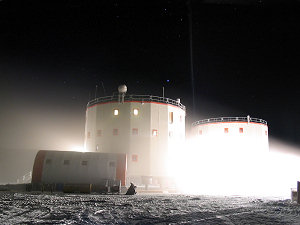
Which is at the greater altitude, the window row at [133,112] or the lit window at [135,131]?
the window row at [133,112]

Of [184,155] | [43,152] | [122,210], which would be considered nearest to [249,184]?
[184,155]

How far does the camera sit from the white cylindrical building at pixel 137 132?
108 feet

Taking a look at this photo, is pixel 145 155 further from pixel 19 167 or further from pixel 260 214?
pixel 19 167

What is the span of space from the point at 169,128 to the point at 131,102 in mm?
5285

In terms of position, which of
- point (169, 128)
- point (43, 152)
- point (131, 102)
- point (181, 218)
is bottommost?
point (181, 218)

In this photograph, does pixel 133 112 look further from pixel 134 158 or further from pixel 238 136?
pixel 238 136

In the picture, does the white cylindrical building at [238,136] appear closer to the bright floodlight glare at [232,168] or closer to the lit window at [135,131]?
the bright floodlight glare at [232,168]

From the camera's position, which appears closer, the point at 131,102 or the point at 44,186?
the point at 44,186

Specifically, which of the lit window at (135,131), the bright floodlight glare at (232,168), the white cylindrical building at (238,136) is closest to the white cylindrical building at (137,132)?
the lit window at (135,131)

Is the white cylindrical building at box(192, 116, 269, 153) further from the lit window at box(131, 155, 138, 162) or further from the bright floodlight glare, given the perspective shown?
the lit window at box(131, 155, 138, 162)

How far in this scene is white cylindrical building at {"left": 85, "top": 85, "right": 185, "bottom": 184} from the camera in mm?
33000

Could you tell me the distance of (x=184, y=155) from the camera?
35906mm

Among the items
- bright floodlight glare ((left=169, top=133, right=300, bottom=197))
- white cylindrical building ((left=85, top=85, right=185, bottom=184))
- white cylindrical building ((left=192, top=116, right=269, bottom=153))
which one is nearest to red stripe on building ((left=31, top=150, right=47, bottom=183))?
white cylindrical building ((left=85, top=85, right=185, bottom=184))

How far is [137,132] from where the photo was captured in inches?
1318
